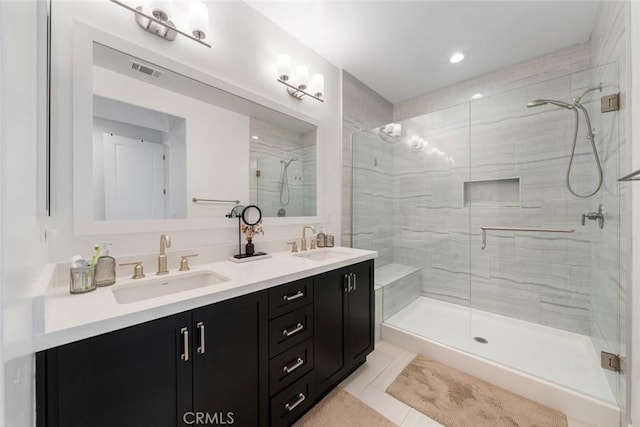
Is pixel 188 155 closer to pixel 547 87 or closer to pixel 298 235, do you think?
pixel 298 235

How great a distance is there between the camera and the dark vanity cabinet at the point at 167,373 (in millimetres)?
690

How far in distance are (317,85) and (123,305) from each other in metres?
2.00

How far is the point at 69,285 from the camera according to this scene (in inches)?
40.1

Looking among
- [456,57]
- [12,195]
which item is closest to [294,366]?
[12,195]

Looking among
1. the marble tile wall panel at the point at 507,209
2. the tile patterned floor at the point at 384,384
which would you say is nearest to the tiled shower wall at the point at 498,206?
the marble tile wall panel at the point at 507,209

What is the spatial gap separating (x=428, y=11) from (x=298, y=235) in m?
1.91

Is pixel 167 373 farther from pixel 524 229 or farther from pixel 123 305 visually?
pixel 524 229

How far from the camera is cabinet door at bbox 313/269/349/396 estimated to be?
55.5 inches

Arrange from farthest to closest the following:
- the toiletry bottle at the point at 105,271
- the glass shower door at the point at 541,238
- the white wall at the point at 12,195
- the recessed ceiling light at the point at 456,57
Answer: the recessed ceiling light at the point at 456,57
the glass shower door at the point at 541,238
the toiletry bottle at the point at 105,271
the white wall at the point at 12,195

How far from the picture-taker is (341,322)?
158 centimetres

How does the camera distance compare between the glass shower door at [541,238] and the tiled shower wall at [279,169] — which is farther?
the tiled shower wall at [279,169]

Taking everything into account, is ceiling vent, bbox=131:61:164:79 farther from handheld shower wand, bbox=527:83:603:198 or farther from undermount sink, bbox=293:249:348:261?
handheld shower wand, bbox=527:83:603:198

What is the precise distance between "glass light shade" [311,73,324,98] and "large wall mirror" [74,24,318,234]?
1.52 feet

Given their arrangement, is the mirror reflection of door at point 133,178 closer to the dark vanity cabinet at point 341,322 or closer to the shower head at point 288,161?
the shower head at point 288,161
